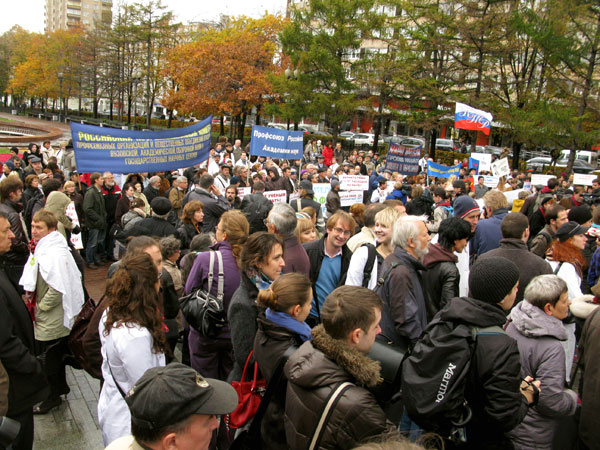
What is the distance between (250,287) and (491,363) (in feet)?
5.51

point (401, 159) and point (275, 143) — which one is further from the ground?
point (275, 143)

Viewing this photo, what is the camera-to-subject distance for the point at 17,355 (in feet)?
10.6

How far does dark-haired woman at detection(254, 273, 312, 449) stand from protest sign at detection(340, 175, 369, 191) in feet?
30.1

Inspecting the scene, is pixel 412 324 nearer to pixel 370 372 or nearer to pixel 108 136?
pixel 370 372

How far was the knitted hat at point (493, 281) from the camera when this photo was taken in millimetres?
2811

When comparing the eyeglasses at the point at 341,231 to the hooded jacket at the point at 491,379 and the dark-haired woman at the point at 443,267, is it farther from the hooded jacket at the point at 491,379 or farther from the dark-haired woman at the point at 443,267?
the hooded jacket at the point at 491,379

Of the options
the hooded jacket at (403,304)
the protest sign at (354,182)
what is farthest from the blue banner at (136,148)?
the hooded jacket at (403,304)

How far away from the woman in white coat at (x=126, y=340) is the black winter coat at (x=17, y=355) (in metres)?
0.59

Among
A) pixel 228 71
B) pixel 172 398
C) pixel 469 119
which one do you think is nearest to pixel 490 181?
pixel 469 119

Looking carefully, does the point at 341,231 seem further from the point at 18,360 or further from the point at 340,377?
the point at 18,360

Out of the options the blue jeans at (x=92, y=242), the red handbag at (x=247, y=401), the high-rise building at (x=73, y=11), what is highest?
the high-rise building at (x=73, y=11)

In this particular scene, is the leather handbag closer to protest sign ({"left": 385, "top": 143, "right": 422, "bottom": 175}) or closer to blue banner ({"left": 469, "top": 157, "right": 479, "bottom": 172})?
protest sign ({"left": 385, "top": 143, "right": 422, "bottom": 175})

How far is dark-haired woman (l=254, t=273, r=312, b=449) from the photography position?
288cm

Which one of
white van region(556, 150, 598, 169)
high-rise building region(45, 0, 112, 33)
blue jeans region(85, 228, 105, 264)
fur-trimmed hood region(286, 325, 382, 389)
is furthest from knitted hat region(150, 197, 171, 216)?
high-rise building region(45, 0, 112, 33)
